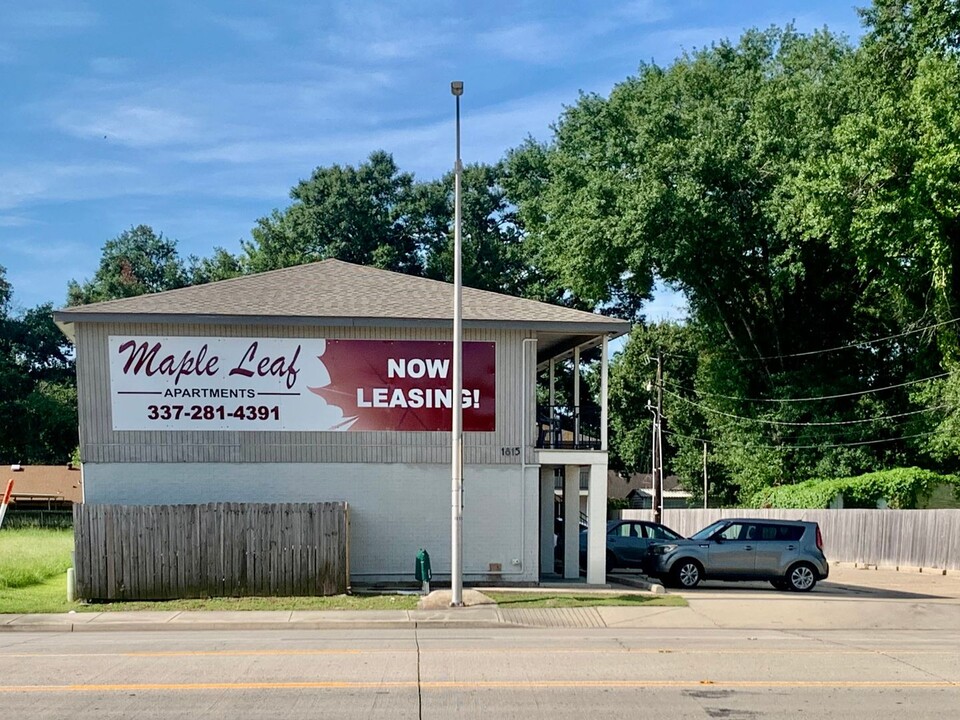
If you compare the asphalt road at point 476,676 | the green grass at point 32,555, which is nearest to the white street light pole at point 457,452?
the asphalt road at point 476,676

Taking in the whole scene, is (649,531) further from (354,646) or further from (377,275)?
(354,646)

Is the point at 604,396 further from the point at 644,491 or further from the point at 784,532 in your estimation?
the point at 644,491

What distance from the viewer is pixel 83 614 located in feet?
60.4

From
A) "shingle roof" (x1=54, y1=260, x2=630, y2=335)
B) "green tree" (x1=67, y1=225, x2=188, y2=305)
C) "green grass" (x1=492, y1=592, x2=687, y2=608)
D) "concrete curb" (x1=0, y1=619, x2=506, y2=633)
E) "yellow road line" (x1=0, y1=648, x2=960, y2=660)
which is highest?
"green tree" (x1=67, y1=225, x2=188, y2=305)

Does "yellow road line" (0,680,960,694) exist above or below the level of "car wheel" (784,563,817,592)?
above

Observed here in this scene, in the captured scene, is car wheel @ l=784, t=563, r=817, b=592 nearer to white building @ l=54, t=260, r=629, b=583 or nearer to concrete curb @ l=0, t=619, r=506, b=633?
white building @ l=54, t=260, r=629, b=583

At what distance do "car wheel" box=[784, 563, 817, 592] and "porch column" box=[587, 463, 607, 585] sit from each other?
428 cm

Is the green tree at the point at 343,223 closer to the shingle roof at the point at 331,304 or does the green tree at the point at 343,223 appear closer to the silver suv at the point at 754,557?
the shingle roof at the point at 331,304

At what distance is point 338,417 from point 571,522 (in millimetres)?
5960

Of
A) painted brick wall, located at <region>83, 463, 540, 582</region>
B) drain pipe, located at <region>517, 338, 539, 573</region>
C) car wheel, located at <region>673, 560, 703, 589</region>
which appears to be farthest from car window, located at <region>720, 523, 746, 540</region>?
drain pipe, located at <region>517, 338, 539, 573</region>

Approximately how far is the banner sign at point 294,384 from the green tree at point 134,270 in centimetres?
5425

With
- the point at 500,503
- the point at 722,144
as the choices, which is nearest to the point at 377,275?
the point at 500,503

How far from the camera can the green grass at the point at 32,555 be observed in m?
22.4

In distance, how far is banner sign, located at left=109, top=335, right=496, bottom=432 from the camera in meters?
22.3
